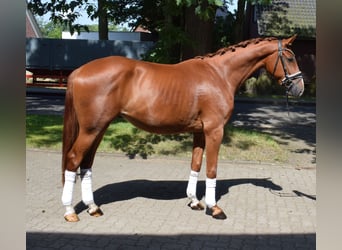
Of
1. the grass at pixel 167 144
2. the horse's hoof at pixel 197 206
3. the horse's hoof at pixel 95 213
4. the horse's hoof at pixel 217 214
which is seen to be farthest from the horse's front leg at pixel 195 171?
the grass at pixel 167 144

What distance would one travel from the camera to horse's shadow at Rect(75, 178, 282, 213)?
589 cm

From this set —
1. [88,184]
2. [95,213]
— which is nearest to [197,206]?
[95,213]

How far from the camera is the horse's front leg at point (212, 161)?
194 inches

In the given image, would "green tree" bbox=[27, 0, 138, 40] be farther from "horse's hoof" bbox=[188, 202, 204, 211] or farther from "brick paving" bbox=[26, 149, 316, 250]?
"horse's hoof" bbox=[188, 202, 204, 211]

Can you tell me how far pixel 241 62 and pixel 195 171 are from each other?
1.63 metres

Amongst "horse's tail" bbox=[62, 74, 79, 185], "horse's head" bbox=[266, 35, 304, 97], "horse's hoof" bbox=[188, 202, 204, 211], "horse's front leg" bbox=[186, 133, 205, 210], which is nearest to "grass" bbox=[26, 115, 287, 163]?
"horse's front leg" bbox=[186, 133, 205, 210]

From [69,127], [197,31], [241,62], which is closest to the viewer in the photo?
[69,127]

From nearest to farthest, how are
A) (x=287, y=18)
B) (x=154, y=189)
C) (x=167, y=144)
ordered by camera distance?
(x=154, y=189) < (x=167, y=144) < (x=287, y=18)

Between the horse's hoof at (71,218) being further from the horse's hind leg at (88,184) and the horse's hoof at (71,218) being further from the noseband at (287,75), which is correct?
the noseband at (287,75)

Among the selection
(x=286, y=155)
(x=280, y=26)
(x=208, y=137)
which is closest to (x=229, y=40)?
(x=280, y=26)

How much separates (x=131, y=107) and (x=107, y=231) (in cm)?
150

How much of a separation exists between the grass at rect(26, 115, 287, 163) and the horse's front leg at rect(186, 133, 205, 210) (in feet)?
10.0

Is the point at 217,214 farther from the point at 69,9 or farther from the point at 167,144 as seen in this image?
the point at 69,9

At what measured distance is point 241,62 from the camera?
16.9 feet
